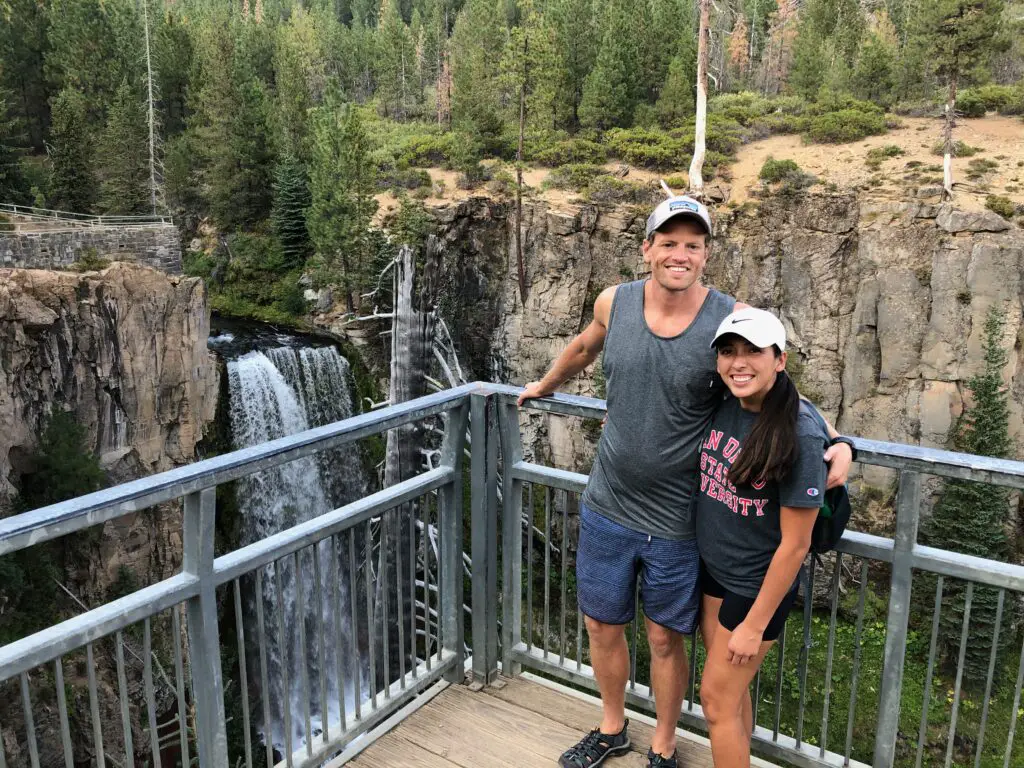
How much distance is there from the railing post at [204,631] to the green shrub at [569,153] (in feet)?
82.1

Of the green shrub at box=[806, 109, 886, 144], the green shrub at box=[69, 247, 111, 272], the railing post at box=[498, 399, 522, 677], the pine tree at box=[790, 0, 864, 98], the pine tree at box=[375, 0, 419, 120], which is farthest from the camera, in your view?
the pine tree at box=[375, 0, 419, 120]

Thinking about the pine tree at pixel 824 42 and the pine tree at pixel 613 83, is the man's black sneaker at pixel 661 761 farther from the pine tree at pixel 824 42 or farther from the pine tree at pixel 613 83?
the pine tree at pixel 824 42

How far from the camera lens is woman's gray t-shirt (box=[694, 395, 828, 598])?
2188 mm

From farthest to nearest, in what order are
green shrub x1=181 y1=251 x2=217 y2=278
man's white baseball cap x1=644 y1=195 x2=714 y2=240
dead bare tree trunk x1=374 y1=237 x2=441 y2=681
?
green shrub x1=181 y1=251 x2=217 y2=278
dead bare tree trunk x1=374 y1=237 x2=441 y2=681
man's white baseball cap x1=644 y1=195 x2=714 y2=240

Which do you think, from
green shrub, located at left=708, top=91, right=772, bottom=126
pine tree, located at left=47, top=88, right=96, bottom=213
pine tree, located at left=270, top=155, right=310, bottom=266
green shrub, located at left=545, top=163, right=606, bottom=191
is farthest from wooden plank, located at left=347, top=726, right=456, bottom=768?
pine tree, located at left=47, top=88, right=96, bottom=213

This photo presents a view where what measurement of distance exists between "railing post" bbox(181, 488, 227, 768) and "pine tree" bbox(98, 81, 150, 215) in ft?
102

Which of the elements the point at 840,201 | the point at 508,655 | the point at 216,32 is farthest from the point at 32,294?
the point at 216,32

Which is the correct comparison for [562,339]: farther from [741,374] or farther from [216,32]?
[216,32]

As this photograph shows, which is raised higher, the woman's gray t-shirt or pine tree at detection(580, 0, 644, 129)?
pine tree at detection(580, 0, 644, 129)

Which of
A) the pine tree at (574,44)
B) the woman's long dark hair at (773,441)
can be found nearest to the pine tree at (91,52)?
the pine tree at (574,44)

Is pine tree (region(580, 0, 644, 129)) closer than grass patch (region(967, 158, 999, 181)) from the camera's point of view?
No

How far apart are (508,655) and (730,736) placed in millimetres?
1416

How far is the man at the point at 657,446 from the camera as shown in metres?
2.51

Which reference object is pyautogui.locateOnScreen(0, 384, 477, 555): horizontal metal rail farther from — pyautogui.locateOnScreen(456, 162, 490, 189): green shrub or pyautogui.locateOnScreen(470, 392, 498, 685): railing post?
pyautogui.locateOnScreen(456, 162, 490, 189): green shrub
